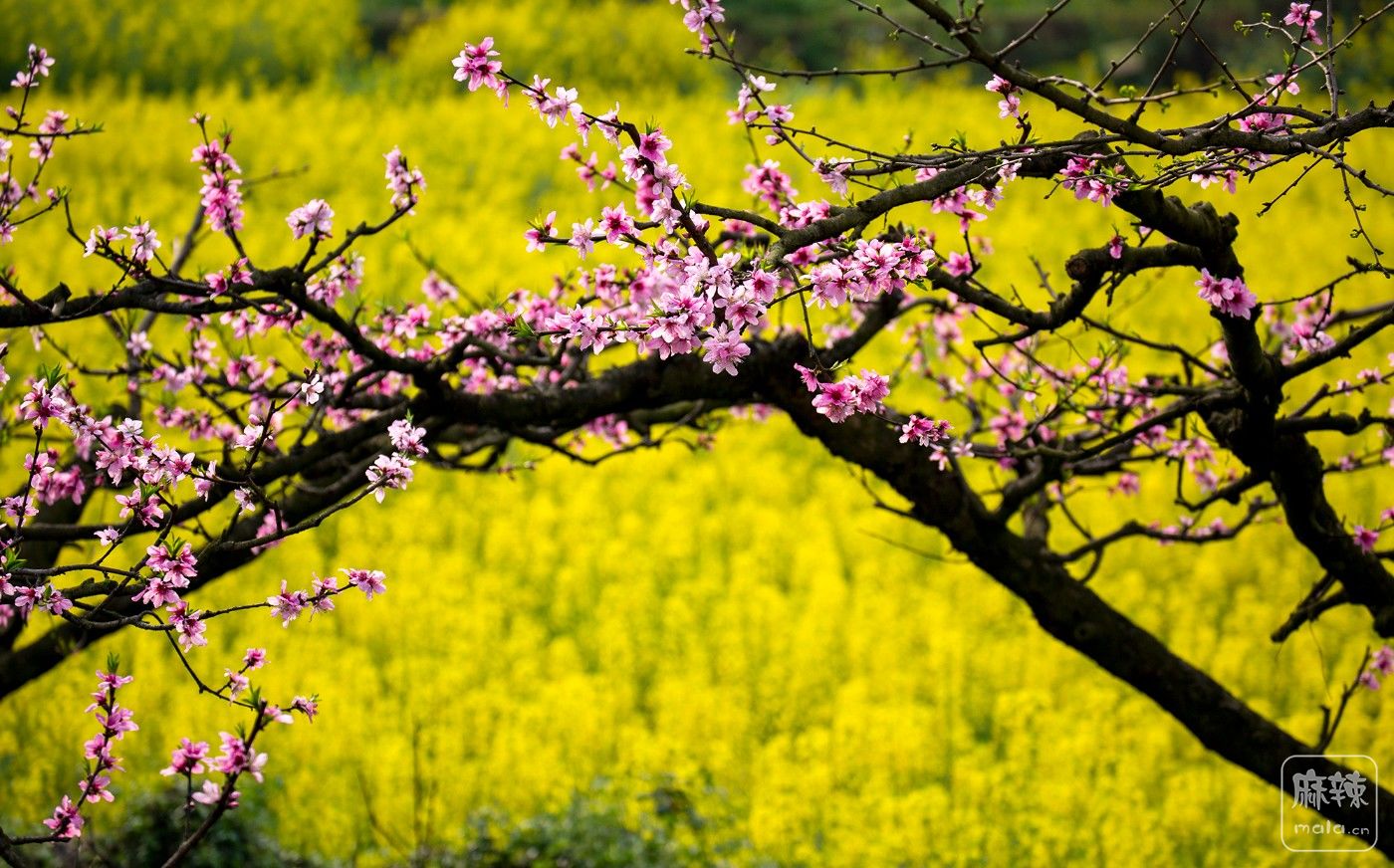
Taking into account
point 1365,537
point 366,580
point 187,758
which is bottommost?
point 187,758

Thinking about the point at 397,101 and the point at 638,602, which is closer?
the point at 638,602

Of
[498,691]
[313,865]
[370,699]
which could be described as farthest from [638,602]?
[313,865]

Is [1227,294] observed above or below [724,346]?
above

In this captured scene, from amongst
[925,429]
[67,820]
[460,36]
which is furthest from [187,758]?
[460,36]

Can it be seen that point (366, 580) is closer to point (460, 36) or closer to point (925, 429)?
point (925, 429)

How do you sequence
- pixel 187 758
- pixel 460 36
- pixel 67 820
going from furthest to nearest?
pixel 460 36 < pixel 187 758 < pixel 67 820

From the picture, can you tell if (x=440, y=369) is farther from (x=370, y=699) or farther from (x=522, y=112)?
(x=522, y=112)

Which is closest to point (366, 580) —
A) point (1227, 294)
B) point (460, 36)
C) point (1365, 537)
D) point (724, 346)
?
point (724, 346)

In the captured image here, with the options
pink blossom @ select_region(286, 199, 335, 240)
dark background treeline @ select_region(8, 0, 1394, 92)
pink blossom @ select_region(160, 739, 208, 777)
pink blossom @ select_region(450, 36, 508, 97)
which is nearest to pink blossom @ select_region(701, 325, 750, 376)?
pink blossom @ select_region(450, 36, 508, 97)

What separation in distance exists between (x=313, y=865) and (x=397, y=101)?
13.4 meters

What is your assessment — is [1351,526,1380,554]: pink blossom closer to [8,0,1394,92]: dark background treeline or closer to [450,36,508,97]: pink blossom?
[450,36,508,97]: pink blossom

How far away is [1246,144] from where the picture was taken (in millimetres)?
2342

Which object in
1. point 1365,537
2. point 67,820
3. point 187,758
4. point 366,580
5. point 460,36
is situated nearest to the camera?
point 366,580

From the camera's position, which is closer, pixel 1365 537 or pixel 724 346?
pixel 724 346
